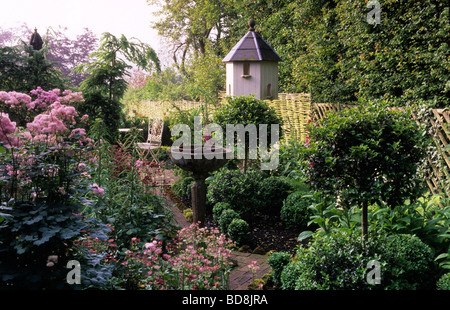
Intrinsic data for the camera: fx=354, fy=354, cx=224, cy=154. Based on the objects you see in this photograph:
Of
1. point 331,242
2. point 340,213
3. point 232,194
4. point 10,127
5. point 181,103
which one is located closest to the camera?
point 10,127

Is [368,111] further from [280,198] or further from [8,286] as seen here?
[8,286]

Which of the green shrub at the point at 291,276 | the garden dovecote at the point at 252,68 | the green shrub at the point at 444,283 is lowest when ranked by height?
the green shrub at the point at 291,276

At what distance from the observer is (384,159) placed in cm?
292

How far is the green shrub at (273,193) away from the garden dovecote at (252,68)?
2.34 meters

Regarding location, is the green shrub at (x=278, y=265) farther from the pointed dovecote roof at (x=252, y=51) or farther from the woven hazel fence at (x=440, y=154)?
the pointed dovecote roof at (x=252, y=51)

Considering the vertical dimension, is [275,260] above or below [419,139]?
below

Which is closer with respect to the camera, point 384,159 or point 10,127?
point 10,127

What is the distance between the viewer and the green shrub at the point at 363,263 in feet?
9.27

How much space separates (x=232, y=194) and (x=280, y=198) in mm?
774

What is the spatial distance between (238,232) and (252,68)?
3.94 metres

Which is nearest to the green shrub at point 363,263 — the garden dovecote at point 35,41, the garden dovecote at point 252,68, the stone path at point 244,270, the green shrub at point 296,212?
the stone path at point 244,270

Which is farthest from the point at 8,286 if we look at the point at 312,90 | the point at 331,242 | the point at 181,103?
the point at 181,103

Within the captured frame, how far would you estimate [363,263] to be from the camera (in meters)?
2.88
